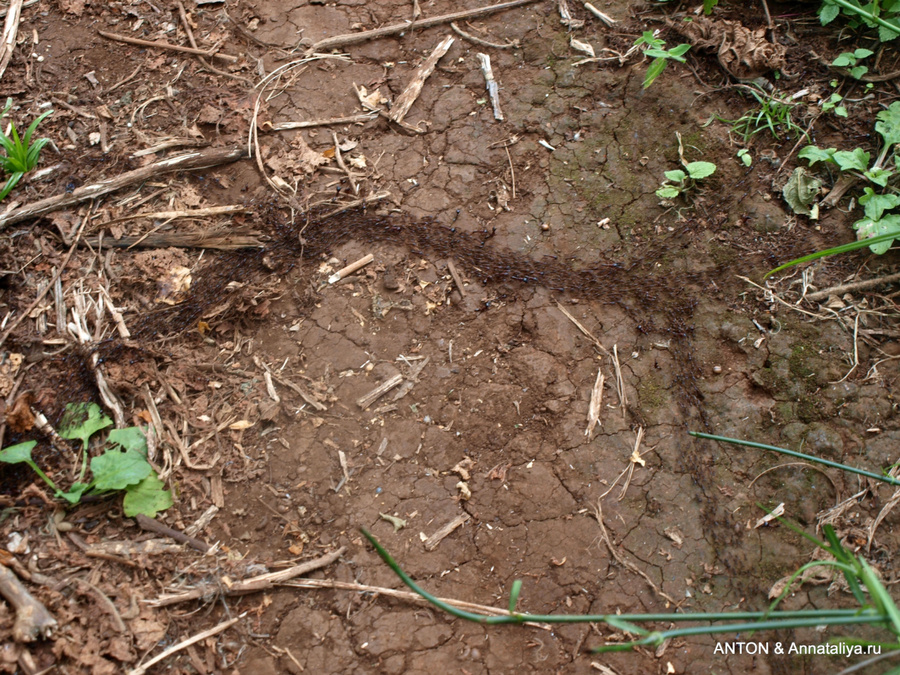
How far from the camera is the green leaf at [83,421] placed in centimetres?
297

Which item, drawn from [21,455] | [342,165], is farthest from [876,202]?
[21,455]

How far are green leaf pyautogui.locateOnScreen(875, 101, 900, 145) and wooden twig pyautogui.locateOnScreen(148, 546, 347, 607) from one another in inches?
152

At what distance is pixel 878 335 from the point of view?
3314 mm

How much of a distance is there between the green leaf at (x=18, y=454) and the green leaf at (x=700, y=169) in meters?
3.74

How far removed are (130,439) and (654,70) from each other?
3.64 meters

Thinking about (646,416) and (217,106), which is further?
(217,106)

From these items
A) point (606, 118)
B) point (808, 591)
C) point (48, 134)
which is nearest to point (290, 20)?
point (48, 134)

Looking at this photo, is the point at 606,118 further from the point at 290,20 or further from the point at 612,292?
the point at 290,20

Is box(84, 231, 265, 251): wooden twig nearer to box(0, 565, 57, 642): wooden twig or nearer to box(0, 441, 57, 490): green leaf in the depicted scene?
box(0, 441, 57, 490): green leaf

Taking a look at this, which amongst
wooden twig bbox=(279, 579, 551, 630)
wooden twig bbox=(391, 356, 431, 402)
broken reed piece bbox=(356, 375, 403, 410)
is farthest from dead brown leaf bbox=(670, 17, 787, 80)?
wooden twig bbox=(279, 579, 551, 630)

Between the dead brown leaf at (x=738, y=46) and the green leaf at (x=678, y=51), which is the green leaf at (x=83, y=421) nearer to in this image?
the green leaf at (x=678, y=51)

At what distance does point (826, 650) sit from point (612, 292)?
1.95 metres

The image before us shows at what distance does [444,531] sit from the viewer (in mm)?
2912

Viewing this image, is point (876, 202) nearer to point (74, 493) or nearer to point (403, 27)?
point (403, 27)
